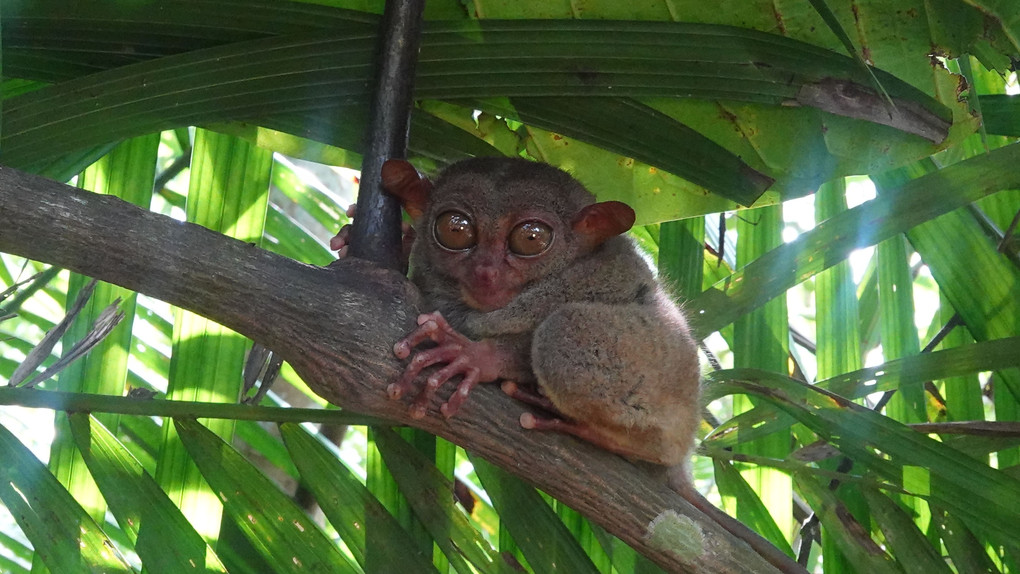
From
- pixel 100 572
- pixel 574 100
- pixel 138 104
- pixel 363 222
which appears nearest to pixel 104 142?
pixel 138 104

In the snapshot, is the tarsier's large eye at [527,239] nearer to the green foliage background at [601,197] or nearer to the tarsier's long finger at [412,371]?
the green foliage background at [601,197]

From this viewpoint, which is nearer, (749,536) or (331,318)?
(331,318)

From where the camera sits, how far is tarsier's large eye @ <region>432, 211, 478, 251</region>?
2.64 meters

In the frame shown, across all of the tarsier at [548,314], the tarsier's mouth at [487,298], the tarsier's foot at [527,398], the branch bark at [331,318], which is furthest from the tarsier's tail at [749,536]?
the tarsier's mouth at [487,298]

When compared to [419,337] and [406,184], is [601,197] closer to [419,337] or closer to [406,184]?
[406,184]

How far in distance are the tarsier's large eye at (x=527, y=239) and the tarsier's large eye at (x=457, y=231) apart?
110 millimetres

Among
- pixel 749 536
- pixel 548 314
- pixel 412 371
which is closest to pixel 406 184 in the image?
pixel 548 314

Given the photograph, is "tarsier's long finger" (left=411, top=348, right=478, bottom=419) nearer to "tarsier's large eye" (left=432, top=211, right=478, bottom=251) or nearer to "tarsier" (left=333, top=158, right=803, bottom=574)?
"tarsier" (left=333, top=158, right=803, bottom=574)

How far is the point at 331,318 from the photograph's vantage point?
6.68 ft

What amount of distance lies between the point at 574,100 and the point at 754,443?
118 centimetres

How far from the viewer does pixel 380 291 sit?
2.15 meters

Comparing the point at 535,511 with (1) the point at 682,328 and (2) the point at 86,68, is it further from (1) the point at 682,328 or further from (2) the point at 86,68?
(2) the point at 86,68

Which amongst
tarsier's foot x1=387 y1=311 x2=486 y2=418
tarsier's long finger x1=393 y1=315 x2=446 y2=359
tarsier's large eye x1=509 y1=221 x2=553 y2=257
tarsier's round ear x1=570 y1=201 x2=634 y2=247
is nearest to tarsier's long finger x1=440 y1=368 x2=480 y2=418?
tarsier's foot x1=387 y1=311 x2=486 y2=418

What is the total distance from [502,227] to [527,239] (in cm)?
8
